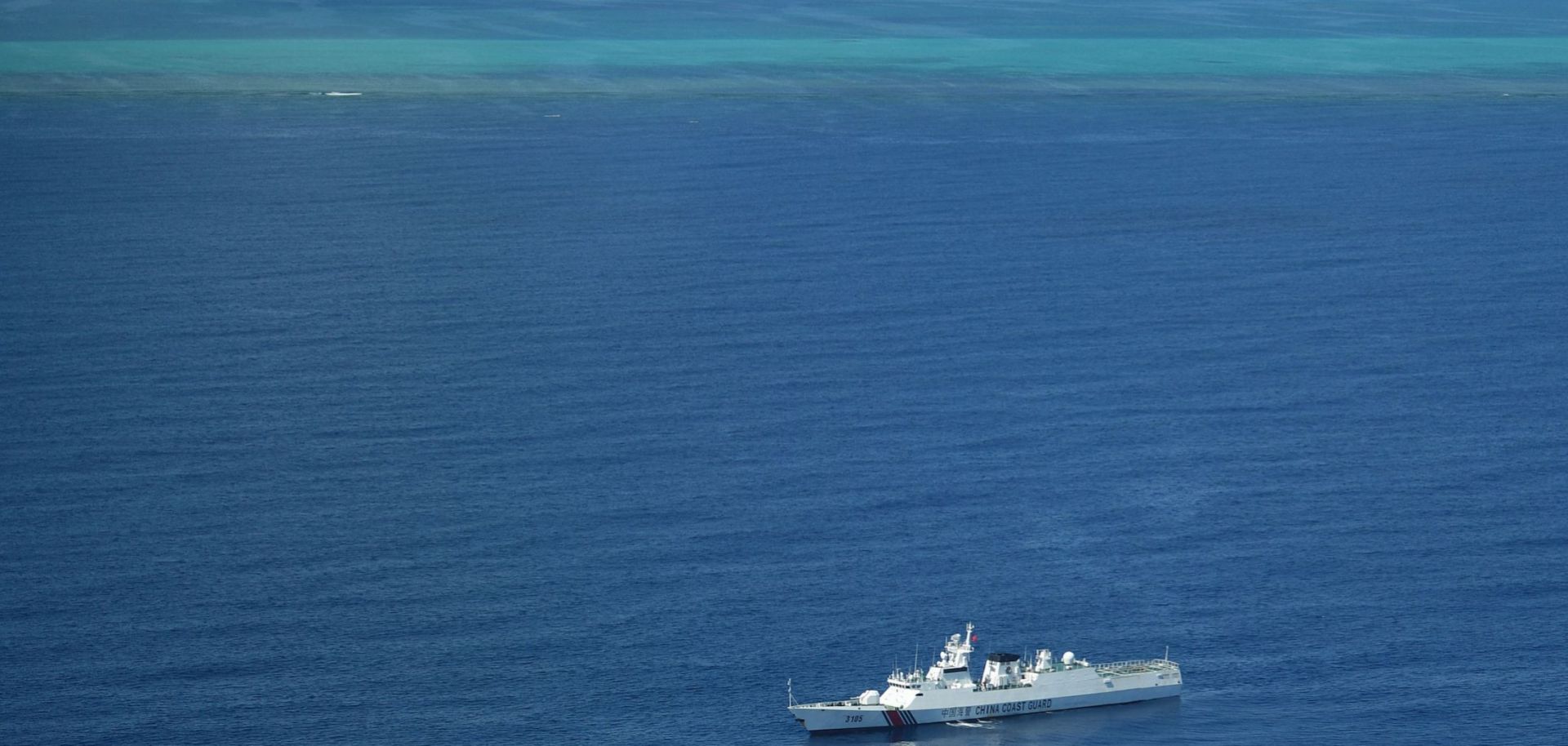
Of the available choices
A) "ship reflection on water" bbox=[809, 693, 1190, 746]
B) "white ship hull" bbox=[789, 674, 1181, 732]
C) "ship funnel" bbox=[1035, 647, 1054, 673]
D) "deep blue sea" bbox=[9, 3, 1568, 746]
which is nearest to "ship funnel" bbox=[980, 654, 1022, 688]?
"white ship hull" bbox=[789, 674, 1181, 732]

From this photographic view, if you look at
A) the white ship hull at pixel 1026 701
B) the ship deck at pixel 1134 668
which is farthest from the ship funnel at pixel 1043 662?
the ship deck at pixel 1134 668

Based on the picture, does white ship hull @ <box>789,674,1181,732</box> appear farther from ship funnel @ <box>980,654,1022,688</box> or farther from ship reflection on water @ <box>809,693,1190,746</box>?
ship funnel @ <box>980,654,1022,688</box>

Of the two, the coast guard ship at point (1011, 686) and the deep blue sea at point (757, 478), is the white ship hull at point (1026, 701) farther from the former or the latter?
the deep blue sea at point (757, 478)

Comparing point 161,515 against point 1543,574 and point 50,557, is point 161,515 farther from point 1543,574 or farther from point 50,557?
point 1543,574

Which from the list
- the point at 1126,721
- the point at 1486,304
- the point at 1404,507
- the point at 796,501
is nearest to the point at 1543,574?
the point at 1404,507

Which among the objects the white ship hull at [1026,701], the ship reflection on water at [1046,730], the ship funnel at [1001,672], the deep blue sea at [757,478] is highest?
the deep blue sea at [757,478]
